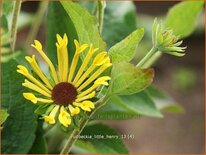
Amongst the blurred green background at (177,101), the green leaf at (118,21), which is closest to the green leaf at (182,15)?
the green leaf at (118,21)

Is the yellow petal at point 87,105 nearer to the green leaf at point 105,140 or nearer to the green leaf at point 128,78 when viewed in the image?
A: the green leaf at point 128,78

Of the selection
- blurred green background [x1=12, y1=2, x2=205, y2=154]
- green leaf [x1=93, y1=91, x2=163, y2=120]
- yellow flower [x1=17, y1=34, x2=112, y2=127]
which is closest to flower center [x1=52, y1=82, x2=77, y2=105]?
yellow flower [x1=17, y1=34, x2=112, y2=127]

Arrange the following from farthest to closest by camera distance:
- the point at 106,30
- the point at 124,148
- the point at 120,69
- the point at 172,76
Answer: the point at 172,76, the point at 106,30, the point at 124,148, the point at 120,69

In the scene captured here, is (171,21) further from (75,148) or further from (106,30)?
(75,148)

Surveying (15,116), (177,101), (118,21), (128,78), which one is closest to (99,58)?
(128,78)

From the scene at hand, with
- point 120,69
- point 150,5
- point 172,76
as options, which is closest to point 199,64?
point 172,76

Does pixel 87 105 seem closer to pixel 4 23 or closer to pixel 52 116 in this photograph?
pixel 52 116
